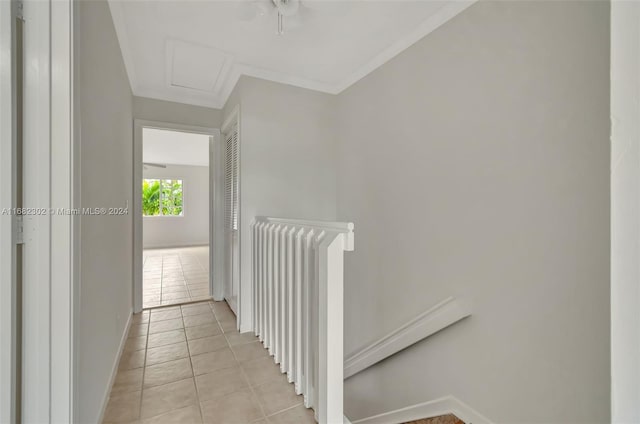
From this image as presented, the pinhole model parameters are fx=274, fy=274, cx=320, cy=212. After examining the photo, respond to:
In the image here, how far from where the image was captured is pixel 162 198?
831cm

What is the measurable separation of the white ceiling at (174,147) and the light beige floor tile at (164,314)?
2496 millimetres

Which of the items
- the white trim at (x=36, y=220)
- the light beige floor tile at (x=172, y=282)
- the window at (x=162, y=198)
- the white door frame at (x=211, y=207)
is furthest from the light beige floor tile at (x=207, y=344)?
the window at (x=162, y=198)

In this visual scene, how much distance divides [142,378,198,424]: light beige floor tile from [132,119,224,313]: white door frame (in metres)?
1.55

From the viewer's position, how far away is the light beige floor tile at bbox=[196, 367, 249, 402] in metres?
1.67

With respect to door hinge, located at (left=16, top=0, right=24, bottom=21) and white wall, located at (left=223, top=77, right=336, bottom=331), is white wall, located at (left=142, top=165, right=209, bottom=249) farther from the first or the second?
door hinge, located at (left=16, top=0, right=24, bottom=21)

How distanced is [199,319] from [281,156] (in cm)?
183

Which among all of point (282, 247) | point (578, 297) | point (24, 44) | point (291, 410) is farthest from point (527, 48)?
point (291, 410)

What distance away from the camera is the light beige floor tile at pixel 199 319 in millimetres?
2648

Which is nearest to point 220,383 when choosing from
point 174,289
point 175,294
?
point 175,294

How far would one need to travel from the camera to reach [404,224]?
216 cm

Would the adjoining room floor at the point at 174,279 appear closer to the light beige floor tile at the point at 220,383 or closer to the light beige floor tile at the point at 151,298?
the light beige floor tile at the point at 151,298

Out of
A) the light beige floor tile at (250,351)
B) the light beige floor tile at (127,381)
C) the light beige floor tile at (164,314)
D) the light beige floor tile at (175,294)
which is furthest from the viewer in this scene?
the light beige floor tile at (175,294)

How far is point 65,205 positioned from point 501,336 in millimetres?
2063

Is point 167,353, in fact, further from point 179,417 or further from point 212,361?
point 179,417
